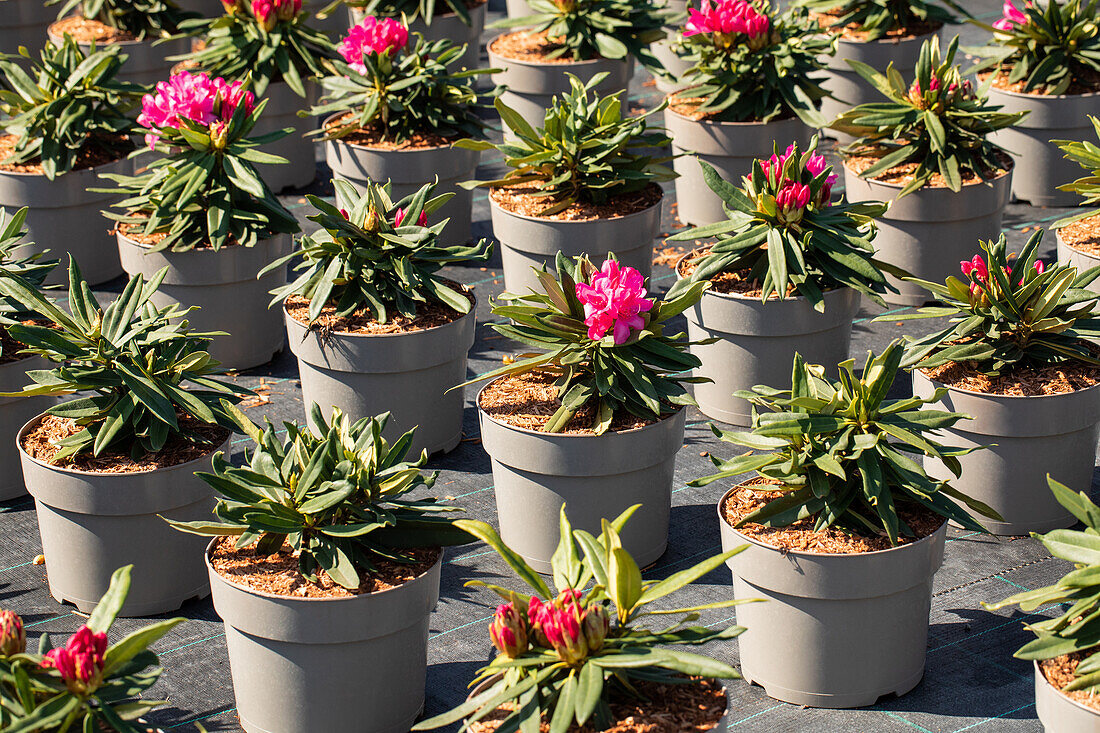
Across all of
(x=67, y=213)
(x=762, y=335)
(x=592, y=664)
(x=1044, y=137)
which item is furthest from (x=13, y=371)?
(x=1044, y=137)

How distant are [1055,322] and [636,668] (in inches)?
62.4

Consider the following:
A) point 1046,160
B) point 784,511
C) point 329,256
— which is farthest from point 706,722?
point 1046,160

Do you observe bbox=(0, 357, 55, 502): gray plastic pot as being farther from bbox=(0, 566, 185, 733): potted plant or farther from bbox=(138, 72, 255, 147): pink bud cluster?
bbox=(0, 566, 185, 733): potted plant

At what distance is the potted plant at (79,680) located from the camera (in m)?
2.34

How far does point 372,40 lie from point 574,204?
103cm

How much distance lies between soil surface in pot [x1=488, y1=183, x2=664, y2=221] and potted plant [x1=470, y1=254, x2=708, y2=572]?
Answer: 3.36 ft

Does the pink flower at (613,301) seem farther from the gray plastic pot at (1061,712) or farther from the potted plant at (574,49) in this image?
the potted plant at (574,49)

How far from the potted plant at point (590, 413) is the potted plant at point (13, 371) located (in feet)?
4.22

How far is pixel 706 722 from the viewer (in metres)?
2.43

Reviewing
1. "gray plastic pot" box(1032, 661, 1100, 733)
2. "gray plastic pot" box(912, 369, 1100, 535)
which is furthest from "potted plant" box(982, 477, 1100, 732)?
"gray plastic pot" box(912, 369, 1100, 535)

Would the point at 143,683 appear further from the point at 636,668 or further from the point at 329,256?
the point at 329,256

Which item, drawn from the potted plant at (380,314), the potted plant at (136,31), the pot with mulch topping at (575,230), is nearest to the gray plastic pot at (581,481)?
the potted plant at (380,314)

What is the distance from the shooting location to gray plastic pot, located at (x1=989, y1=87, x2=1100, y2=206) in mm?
5309

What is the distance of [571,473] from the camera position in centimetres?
338
